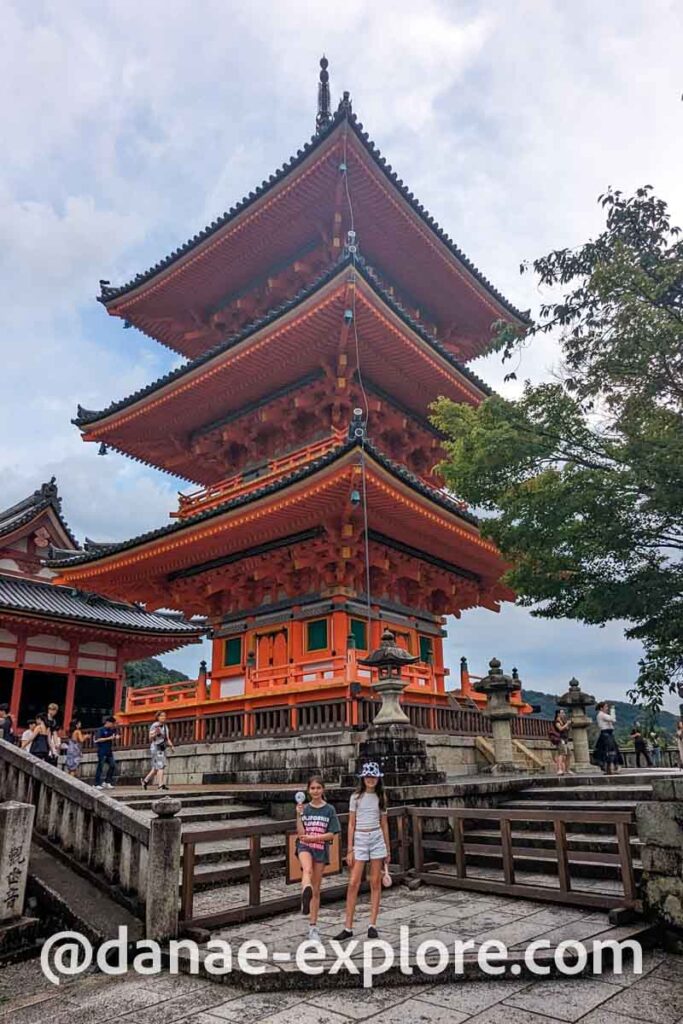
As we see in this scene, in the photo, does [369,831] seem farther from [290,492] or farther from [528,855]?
[290,492]

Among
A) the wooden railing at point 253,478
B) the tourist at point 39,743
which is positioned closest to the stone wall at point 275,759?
the tourist at point 39,743

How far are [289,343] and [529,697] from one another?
95145mm

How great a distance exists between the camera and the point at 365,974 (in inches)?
209

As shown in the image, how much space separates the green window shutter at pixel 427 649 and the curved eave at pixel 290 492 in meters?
3.23

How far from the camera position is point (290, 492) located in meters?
14.8

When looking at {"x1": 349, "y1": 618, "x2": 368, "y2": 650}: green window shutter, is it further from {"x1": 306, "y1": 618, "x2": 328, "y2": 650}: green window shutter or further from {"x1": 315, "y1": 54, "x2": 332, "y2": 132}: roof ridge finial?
{"x1": 315, "y1": 54, "x2": 332, "y2": 132}: roof ridge finial

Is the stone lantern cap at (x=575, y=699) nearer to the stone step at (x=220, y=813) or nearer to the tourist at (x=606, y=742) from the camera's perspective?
the tourist at (x=606, y=742)

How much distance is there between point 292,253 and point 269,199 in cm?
212

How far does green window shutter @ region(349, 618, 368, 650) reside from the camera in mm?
17000

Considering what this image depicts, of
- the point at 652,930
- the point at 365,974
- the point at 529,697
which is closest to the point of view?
the point at 365,974

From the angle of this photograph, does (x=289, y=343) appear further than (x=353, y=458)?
Yes

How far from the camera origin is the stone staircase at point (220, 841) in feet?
26.3

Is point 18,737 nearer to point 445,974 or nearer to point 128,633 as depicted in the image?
point 128,633

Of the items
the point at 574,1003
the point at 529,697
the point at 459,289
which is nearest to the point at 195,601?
the point at 459,289
